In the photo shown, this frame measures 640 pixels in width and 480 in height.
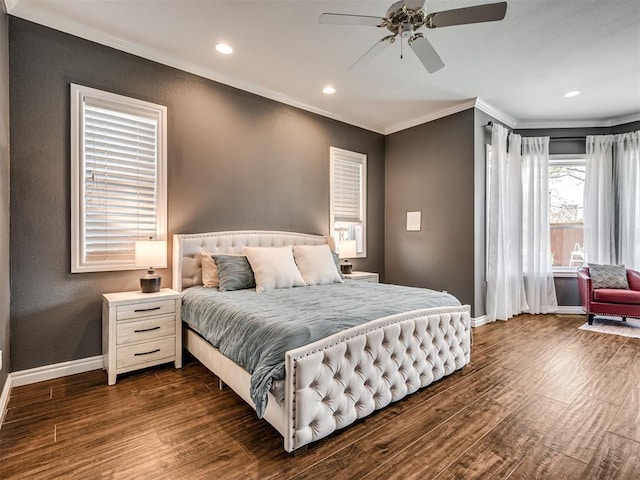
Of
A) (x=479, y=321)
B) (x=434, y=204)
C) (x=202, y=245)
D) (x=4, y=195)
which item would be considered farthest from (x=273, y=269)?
(x=479, y=321)

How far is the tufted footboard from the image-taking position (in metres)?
1.71

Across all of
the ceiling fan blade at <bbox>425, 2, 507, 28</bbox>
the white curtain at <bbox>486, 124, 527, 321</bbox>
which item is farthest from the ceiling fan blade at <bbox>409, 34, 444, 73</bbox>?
the white curtain at <bbox>486, 124, 527, 321</bbox>

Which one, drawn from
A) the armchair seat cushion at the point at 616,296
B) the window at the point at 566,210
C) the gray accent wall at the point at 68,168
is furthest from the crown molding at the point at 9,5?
the armchair seat cushion at the point at 616,296

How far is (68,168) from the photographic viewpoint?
278 centimetres

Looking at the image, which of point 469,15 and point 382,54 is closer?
point 469,15

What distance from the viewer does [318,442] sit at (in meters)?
1.84

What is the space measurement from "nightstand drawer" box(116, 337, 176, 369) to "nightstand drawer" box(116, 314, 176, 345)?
6 centimetres

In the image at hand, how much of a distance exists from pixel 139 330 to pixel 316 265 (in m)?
1.84

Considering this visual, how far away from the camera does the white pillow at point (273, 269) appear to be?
3.17 m

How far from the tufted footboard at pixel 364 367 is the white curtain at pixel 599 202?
3776 mm

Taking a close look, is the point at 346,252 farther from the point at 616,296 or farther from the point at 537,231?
the point at 616,296

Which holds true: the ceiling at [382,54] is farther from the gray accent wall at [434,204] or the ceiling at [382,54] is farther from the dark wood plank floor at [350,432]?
the dark wood plank floor at [350,432]

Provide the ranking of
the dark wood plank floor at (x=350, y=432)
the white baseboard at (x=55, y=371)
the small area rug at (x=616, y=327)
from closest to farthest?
the dark wood plank floor at (x=350, y=432) < the white baseboard at (x=55, y=371) < the small area rug at (x=616, y=327)

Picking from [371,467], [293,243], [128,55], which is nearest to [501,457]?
[371,467]
